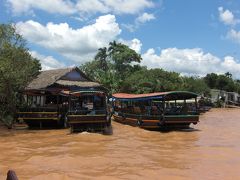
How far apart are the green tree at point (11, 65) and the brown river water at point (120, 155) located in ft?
9.26

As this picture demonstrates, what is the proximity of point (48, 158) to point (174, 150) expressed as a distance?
480 cm

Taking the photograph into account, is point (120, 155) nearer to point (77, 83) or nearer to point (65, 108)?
point (65, 108)

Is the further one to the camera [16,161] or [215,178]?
[16,161]

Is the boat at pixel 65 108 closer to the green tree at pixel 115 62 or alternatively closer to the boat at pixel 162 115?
the boat at pixel 162 115

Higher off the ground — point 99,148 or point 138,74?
point 138,74

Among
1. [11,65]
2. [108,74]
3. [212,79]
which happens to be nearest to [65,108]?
[11,65]

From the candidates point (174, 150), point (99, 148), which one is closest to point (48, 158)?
point (99, 148)

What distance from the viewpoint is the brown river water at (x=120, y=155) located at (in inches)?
391

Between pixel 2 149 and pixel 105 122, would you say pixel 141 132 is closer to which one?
pixel 105 122

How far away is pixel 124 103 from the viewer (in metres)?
25.8

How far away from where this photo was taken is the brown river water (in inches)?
391

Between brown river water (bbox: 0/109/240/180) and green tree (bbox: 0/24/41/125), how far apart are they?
2822 millimetres

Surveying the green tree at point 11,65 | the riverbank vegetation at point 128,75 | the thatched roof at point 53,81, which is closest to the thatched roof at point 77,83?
A: the thatched roof at point 53,81

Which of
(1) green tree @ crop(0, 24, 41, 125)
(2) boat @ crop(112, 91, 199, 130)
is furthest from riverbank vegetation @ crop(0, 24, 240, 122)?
(2) boat @ crop(112, 91, 199, 130)
